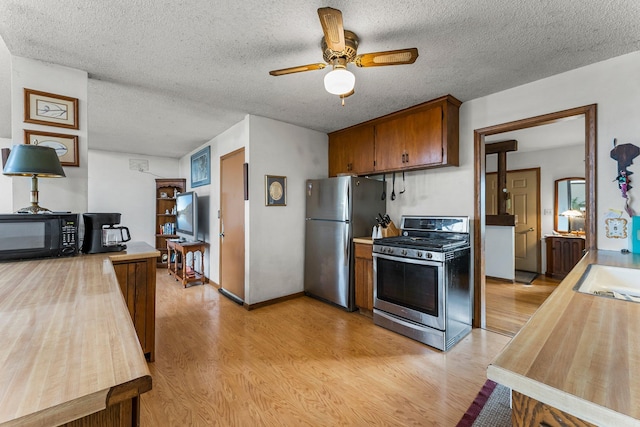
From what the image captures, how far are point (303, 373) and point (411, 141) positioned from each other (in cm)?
242

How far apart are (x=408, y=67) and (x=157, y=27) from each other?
1726 mm

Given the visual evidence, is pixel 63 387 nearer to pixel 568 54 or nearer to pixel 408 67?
pixel 408 67

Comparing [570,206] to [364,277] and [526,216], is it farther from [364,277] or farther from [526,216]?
[364,277]

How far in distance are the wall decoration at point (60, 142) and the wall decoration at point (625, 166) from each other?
4033mm

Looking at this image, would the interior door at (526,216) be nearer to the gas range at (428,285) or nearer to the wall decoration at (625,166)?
the gas range at (428,285)

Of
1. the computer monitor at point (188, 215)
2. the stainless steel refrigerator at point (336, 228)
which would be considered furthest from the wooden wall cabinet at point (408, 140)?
the computer monitor at point (188, 215)

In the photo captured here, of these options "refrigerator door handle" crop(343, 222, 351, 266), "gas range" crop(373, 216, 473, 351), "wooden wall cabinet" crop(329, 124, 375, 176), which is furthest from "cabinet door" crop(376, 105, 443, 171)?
"refrigerator door handle" crop(343, 222, 351, 266)

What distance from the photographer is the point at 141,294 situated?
2.12 m

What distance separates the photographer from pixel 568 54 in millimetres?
1970

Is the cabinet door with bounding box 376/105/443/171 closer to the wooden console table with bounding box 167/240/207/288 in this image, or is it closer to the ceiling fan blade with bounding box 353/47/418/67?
the ceiling fan blade with bounding box 353/47/418/67

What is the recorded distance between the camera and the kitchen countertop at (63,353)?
0.48 metres

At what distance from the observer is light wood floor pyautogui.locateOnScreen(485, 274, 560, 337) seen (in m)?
2.81

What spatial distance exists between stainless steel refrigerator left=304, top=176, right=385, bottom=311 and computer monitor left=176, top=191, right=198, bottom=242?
1872mm

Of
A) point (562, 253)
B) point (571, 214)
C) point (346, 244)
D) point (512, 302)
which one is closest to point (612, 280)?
point (346, 244)
